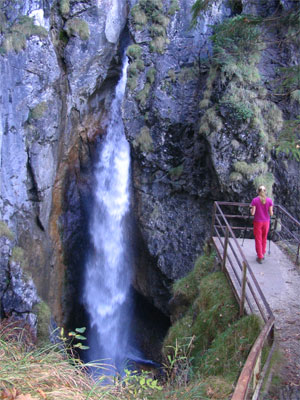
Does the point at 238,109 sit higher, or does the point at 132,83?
the point at 132,83

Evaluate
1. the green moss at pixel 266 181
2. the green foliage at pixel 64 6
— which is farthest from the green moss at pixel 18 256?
the green foliage at pixel 64 6

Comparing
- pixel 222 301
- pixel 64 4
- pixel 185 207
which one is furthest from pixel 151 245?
pixel 64 4

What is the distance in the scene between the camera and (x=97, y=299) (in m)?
14.7

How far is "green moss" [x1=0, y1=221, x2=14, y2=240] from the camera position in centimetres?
1098

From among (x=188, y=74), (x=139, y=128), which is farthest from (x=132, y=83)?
(x=188, y=74)

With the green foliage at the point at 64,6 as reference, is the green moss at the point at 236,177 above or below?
below

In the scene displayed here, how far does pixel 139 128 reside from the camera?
13930 mm

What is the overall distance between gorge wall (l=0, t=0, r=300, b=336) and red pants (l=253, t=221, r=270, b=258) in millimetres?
4772

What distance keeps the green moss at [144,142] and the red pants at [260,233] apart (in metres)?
7.62

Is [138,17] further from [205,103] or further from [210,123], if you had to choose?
[210,123]

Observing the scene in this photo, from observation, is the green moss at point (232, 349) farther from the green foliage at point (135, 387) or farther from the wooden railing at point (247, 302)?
the green foliage at point (135, 387)

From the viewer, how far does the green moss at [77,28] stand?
13573mm

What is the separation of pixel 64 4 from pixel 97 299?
12.1 m

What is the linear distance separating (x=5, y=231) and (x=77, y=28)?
8431 mm
